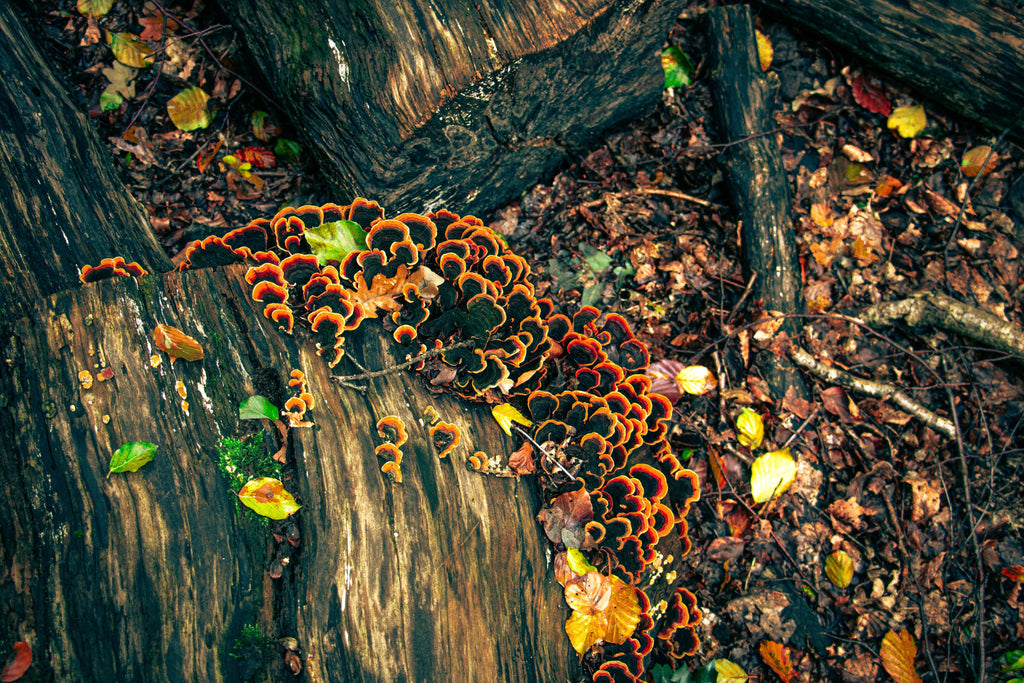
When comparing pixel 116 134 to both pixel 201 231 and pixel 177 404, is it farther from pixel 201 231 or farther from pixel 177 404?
pixel 177 404

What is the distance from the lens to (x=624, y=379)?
11.6 feet

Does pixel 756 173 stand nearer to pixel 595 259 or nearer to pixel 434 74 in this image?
pixel 595 259

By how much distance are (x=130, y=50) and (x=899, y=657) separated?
7.81m

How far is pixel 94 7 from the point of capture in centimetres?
419

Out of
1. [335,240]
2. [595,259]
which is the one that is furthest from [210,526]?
[595,259]

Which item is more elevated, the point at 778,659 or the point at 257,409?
the point at 257,409

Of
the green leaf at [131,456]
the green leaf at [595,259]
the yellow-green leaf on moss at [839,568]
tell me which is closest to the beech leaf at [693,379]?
the green leaf at [595,259]

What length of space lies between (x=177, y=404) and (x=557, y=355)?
226 centimetres

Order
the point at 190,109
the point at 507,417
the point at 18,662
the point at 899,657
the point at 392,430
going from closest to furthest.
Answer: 1. the point at 18,662
2. the point at 392,430
3. the point at 507,417
4. the point at 899,657
5. the point at 190,109

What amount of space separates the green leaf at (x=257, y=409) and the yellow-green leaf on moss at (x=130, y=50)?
349cm

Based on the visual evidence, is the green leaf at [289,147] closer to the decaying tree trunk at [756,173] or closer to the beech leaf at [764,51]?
the decaying tree trunk at [756,173]

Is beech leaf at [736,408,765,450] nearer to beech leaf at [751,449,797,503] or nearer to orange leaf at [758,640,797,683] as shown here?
beech leaf at [751,449,797,503]

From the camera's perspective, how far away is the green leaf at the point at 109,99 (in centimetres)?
418

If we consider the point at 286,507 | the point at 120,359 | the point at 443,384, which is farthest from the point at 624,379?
the point at 120,359
